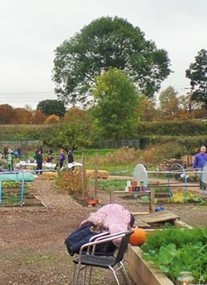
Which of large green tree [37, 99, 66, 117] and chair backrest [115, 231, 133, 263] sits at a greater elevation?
large green tree [37, 99, 66, 117]

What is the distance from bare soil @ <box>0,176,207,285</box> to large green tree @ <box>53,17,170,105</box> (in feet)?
192

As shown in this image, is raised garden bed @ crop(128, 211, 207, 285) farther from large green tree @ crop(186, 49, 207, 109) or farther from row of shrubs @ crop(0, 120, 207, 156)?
large green tree @ crop(186, 49, 207, 109)

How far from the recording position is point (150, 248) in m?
6.70

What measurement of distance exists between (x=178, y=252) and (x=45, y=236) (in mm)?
5047

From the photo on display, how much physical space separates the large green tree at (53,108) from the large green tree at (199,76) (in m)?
16.8

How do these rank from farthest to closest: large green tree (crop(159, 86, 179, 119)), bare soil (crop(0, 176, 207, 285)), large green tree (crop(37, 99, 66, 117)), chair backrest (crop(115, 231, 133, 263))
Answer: large green tree (crop(37, 99, 66, 117)) < large green tree (crop(159, 86, 179, 119)) < bare soil (crop(0, 176, 207, 285)) < chair backrest (crop(115, 231, 133, 263))

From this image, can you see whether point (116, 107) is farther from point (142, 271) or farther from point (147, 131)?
point (142, 271)

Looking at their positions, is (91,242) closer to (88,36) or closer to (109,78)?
(109,78)

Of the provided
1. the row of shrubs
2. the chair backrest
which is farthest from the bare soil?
the row of shrubs

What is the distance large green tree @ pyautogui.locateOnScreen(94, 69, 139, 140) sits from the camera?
5331 centimetres

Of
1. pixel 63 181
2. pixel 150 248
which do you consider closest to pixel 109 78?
pixel 63 181

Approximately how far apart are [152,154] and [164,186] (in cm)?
1846

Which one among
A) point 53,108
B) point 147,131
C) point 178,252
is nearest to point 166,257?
point 178,252

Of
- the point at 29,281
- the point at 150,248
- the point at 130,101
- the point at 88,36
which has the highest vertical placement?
the point at 88,36
